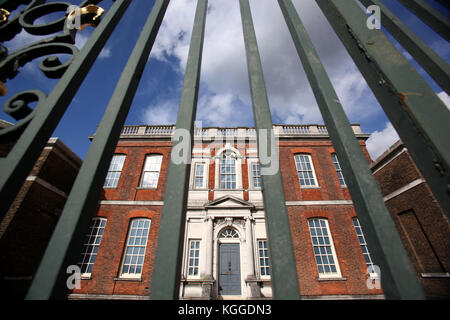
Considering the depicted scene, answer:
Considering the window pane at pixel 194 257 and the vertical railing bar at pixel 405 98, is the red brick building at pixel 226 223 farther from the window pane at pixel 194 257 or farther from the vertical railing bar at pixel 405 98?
the vertical railing bar at pixel 405 98

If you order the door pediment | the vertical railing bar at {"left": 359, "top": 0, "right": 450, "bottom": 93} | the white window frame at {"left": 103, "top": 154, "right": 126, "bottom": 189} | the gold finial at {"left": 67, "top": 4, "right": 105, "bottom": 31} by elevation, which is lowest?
the vertical railing bar at {"left": 359, "top": 0, "right": 450, "bottom": 93}

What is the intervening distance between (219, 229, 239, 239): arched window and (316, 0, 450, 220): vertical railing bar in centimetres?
1076

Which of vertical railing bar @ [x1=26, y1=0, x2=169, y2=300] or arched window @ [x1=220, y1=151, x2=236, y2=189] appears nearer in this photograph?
vertical railing bar @ [x1=26, y1=0, x2=169, y2=300]

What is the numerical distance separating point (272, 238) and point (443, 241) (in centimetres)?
956

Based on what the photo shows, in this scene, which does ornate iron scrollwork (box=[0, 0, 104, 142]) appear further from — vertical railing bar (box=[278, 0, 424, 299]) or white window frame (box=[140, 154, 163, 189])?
white window frame (box=[140, 154, 163, 189])

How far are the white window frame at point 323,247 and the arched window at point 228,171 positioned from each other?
4668mm

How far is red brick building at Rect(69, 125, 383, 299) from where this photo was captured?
9.16 m

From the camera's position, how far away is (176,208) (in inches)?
30.4

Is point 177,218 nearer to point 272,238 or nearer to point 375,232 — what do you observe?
point 272,238

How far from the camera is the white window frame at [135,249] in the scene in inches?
373

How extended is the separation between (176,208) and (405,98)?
101 cm

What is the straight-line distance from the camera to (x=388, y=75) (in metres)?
0.88

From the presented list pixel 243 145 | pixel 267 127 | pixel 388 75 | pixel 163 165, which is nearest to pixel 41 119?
pixel 267 127

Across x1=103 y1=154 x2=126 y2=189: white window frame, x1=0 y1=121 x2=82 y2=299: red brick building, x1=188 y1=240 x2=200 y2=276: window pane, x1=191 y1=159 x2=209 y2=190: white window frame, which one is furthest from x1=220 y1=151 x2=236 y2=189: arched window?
x1=0 y1=121 x2=82 y2=299: red brick building
